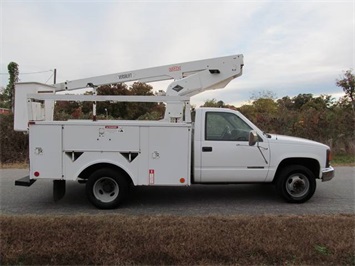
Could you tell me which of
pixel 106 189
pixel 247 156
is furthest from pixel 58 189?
pixel 247 156

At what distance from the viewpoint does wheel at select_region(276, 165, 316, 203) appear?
6523 mm

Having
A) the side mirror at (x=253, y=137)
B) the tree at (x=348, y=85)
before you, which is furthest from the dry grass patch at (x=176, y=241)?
the tree at (x=348, y=85)

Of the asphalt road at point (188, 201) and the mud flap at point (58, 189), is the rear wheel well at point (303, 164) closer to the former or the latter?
the asphalt road at point (188, 201)

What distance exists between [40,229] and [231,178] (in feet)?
11.4

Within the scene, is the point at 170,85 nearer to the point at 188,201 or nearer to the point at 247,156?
the point at 247,156

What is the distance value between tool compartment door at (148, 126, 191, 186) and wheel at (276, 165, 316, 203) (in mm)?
1919

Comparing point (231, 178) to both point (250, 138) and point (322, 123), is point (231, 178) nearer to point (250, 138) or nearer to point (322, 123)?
point (250, 138)

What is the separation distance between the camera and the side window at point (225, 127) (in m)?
6.43

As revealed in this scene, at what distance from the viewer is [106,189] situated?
20.5 feet

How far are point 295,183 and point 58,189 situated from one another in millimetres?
4597

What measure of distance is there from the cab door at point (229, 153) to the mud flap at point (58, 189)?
2707mm

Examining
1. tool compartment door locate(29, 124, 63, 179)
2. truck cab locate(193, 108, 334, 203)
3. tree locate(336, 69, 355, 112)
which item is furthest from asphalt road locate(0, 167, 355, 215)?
tree locate(336, 69, 355, 112)

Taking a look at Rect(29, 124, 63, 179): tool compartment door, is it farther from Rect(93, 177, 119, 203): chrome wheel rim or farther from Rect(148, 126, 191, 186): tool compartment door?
Rect(148, 126, 191, 186): tool compartment door

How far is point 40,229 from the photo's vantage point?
183 inches
